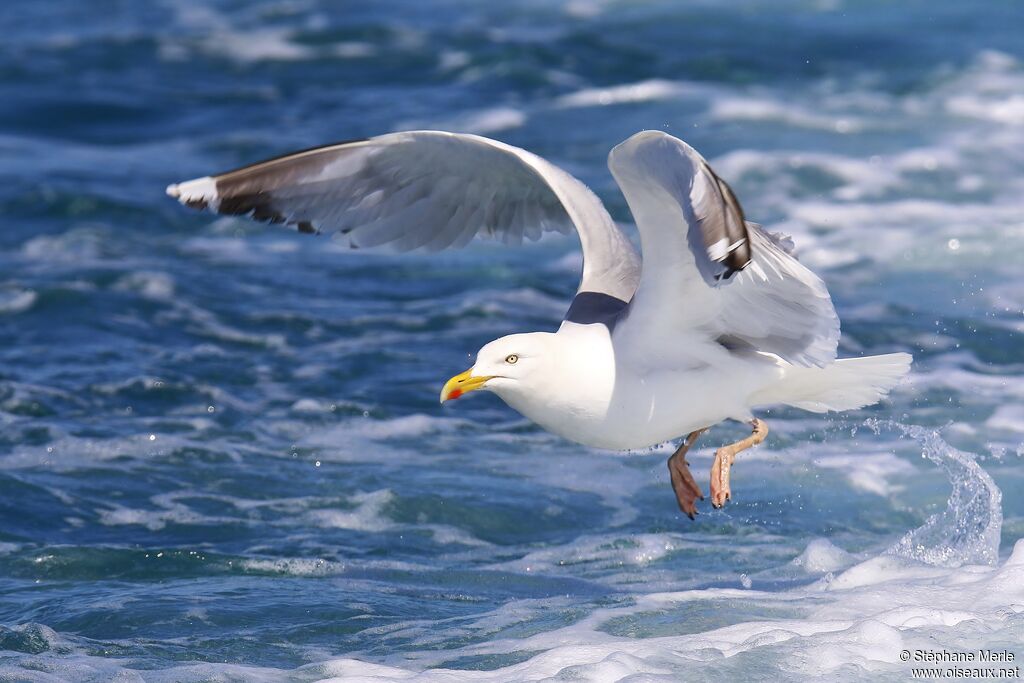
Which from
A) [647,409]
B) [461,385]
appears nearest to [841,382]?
[647,409]

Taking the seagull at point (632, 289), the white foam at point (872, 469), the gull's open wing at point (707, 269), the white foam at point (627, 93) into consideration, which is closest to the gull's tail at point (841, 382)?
the seagull at point (632, 289)

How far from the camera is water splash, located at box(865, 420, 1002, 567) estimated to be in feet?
22.2

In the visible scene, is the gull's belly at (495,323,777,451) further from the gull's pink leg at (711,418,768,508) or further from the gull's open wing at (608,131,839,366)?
the gull's pink leg at (711,418,768,508)

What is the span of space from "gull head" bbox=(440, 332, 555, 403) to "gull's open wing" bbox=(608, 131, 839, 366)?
39cm

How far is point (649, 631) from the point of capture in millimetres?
5992

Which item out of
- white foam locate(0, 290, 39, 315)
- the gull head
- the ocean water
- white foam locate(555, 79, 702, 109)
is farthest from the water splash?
white foam locate(555, 79, 702, 109)

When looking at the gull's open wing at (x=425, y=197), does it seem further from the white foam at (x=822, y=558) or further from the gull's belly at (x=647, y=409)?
the white foam at (x=822, y=558)

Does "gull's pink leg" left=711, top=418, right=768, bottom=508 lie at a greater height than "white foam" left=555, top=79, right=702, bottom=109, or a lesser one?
lesser

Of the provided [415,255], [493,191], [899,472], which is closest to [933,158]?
[415,255]

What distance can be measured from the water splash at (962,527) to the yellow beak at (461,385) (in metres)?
2.32

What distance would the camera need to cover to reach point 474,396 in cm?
960

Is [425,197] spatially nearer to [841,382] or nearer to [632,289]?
[632,289]

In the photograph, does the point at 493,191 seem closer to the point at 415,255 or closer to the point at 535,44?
the point at 415,255

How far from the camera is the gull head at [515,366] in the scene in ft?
18.7
